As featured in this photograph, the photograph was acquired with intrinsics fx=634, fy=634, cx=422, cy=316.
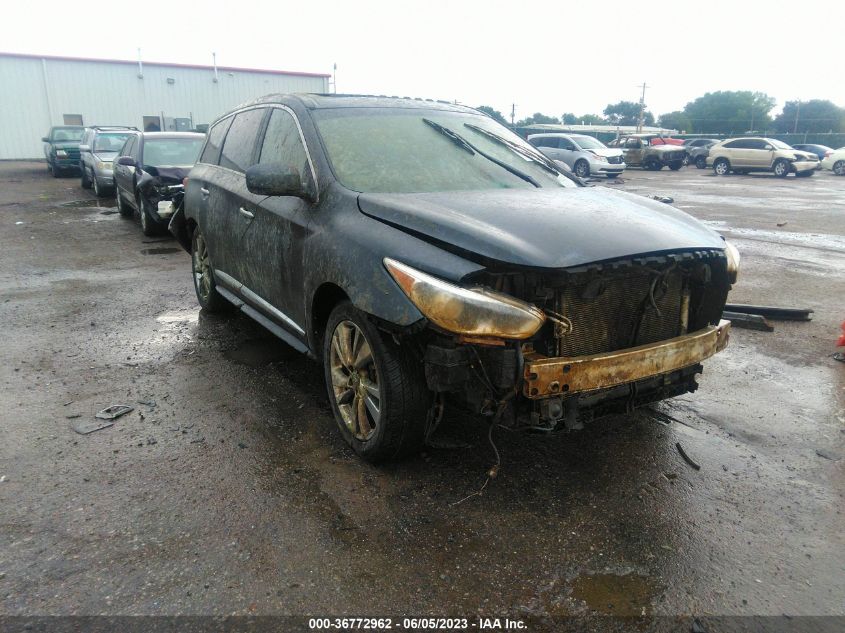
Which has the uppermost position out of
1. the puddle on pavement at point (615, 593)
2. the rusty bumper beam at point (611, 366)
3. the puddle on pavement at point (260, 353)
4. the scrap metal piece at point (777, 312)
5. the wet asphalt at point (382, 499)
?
→ the rusty bumper beam at point (611, 366)

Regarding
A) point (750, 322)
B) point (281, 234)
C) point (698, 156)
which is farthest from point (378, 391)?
point (698, 156)

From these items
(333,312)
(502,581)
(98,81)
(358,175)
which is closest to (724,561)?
(502,581)

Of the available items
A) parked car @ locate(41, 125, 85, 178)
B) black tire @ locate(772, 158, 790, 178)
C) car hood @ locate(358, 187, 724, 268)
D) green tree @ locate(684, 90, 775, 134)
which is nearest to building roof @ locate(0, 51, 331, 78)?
parked car @ locate(41, 125, 85, 178)

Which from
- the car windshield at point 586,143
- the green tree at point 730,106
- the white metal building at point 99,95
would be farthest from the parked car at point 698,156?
the green tree at point 730,106

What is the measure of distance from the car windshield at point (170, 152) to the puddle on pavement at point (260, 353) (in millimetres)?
6591

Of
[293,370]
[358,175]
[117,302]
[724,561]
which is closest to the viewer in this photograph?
[724,561]

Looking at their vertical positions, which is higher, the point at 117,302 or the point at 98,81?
the point at 98,81

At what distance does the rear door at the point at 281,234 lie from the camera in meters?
3.63

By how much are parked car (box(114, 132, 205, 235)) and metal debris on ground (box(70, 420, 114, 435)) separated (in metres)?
6.20

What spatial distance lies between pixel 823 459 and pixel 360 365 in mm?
2531

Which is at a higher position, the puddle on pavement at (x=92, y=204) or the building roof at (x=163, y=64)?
the building roof at (x=163, y=64)

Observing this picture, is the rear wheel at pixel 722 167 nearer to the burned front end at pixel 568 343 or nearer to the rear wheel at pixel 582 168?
the rear wheel at pixel 582 168

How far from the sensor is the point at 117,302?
21.2 feet

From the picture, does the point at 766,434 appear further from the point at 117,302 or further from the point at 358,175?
the point at 117,302
